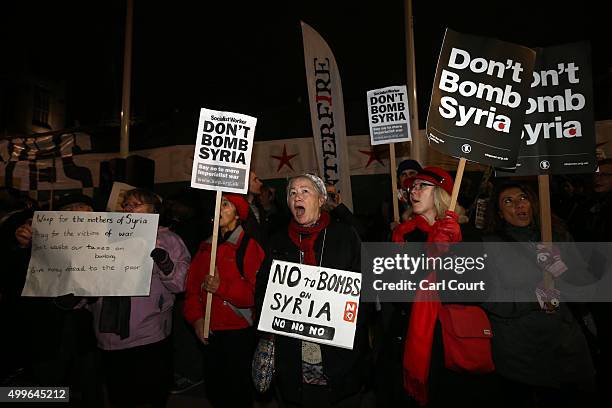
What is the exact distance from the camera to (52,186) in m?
9.77

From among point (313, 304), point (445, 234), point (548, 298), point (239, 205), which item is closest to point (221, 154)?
point (239, 205)

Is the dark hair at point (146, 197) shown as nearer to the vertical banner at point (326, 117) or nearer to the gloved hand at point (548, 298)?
the vertical banner at point (326, 117)

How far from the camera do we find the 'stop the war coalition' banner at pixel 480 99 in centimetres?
270

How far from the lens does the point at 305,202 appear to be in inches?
112

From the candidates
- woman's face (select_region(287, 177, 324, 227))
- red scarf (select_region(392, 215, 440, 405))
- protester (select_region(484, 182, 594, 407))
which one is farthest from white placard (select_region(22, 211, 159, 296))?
protester (select_region(484, 182, 594, 407))

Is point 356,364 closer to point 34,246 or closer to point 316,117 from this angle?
point 34,246

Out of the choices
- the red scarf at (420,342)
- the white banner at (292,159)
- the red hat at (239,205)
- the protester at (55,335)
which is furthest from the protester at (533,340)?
the white banner at (292,159)

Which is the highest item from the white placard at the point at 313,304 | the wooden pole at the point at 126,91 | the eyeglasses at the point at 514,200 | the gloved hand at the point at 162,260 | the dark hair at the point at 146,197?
the wooden pole at the point at 126,91

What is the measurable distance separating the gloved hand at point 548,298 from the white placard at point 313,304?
3.80ft

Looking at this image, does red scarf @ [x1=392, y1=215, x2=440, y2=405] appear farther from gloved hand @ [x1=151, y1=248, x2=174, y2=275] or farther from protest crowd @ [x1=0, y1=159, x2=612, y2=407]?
gloved hand @ [x1=151, y1=248, x2=174, y2=275]

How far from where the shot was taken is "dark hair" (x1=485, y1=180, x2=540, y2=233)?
2975 millimetres

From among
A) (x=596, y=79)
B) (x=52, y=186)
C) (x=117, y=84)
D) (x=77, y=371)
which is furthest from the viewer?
(x=117, y=84)

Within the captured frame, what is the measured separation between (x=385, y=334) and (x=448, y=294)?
557 millimetres

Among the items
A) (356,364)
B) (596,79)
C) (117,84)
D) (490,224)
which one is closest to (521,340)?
(490,224)
